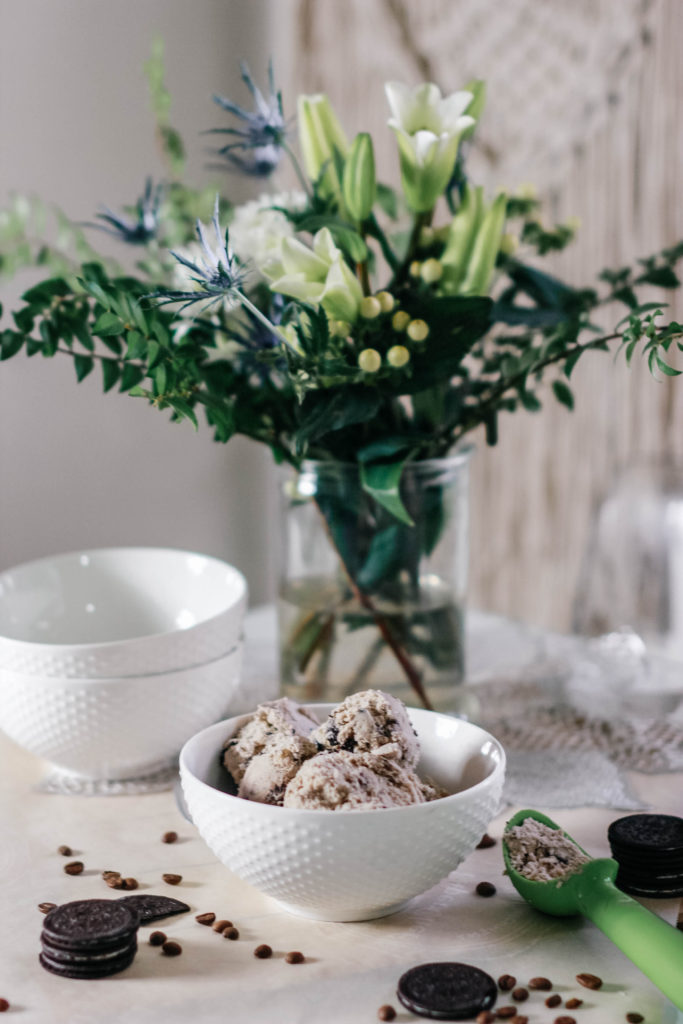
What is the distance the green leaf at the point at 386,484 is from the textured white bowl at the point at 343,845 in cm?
23

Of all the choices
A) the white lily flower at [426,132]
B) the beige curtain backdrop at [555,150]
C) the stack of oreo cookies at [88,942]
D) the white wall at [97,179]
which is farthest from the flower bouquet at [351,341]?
the beige curtain backdrop at [555,150]

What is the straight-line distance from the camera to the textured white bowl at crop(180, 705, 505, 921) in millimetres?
545

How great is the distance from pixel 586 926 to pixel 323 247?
472mm

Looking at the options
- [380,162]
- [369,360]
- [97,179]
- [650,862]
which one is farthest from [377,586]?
[380,162]

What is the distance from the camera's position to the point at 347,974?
0.56 meters

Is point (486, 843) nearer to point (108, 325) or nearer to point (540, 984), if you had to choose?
point (540, 984)

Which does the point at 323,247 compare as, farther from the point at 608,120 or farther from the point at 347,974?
the point at 608,120

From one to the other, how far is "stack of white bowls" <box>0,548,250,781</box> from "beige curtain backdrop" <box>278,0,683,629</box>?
0.85m

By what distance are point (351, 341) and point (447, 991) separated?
0.46 metres

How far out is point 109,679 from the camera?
737 mm

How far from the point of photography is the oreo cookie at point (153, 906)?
24.2 inches

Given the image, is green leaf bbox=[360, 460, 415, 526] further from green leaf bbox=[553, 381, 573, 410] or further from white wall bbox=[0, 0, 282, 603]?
white wall bbox=[0, 0, 282, 603]

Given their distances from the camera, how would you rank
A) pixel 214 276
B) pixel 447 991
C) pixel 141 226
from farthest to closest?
pixel 141 226
pixel 214 276
pixel 447 991

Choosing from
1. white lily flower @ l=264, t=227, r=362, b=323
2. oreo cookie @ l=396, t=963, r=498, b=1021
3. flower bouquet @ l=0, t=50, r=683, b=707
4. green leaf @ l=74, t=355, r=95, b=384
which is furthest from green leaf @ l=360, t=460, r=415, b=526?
oreo cookie @ l=396, t=963, r=498, b=1021
